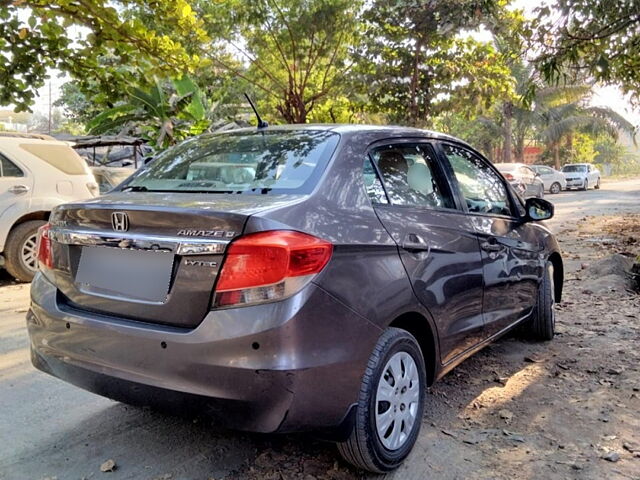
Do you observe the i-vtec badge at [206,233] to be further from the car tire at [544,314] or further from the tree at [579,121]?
the tree at [579,121]

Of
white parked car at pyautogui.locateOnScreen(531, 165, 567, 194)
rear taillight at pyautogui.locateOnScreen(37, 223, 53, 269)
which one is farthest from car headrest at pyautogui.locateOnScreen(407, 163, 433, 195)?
white parked car at pyautogui.locateOnScreen(531, 165, 567, 194)

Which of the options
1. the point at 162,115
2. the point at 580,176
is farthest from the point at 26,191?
the point at 580,176

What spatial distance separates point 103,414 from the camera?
3285 millimetres

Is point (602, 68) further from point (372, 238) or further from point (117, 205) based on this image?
point (117, 205)

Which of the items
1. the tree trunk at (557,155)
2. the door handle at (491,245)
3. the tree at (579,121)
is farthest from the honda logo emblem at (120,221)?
the tree trunk at (557,155)

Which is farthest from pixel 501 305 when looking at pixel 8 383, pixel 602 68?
pixel 602 68

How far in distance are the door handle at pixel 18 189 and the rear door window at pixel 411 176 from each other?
18.5 feet

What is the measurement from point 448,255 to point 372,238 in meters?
0.72

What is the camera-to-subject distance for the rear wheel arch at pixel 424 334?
2.79m

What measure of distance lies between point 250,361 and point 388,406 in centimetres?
84

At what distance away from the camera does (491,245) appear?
11.8 ft

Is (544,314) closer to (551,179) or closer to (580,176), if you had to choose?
(551,179)

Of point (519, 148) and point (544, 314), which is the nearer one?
point (544, 314)

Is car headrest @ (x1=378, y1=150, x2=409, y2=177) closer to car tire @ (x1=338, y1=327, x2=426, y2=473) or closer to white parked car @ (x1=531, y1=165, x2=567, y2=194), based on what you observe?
car tire @ (x1=338, y1=327, x2=426, y2=473)
